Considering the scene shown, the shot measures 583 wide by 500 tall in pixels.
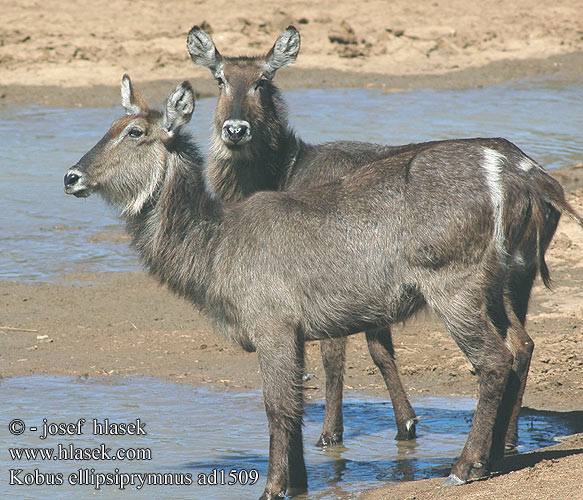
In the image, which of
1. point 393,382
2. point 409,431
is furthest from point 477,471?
point 393,382

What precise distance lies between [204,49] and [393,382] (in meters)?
2.78

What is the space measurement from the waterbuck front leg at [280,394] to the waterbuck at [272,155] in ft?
3.49

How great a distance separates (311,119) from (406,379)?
874cm

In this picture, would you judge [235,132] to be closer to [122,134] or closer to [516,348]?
[122,134]

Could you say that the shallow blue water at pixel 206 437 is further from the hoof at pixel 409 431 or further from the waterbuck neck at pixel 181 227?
the waterbuck neck at pixel 181 227

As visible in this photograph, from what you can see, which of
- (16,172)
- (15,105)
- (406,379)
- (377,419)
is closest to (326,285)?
(377,419)

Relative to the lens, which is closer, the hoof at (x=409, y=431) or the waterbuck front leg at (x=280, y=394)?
the waterbuck front leg at (x=280, y=394)

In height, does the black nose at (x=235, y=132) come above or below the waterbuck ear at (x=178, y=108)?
below

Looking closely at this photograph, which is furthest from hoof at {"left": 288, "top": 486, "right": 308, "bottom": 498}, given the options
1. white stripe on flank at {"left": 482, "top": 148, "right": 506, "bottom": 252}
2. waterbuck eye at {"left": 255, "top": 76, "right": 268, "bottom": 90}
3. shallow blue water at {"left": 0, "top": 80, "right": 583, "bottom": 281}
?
shallow blue water at {"left": 0, "top": 80, "right": 583, "bottom": 281}

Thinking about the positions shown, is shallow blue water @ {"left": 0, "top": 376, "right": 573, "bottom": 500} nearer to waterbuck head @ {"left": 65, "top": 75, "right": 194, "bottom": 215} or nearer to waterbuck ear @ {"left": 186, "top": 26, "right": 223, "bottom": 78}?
waterbuck head @ {"left": 65, "top": 75, "right": 194, "bottom": 215}

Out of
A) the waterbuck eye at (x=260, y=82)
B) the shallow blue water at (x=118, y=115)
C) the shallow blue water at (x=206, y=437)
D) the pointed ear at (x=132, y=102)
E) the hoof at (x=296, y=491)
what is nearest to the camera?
the hoof at (x=296, y=491)

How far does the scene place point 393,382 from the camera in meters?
6.25

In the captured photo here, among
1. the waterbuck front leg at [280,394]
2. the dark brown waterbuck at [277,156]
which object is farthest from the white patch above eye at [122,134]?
the waterbuck front leg at [280,394]

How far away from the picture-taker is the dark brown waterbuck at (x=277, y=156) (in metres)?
6.19
